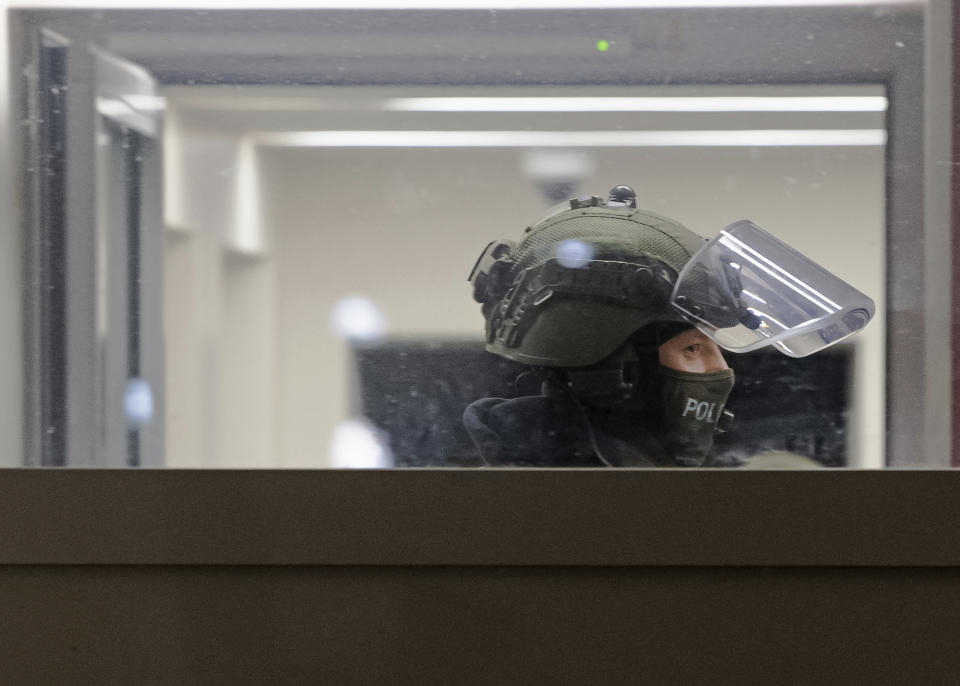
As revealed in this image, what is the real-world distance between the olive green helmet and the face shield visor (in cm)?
2

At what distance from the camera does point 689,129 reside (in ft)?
3.11

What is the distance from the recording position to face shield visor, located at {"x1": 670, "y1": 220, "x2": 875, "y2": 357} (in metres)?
0.81

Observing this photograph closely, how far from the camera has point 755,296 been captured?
32.1 inches

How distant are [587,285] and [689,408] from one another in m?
0.16

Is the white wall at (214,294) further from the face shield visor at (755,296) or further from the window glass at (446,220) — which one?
the face shield visor at (755,296)
